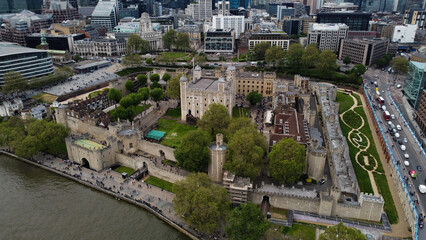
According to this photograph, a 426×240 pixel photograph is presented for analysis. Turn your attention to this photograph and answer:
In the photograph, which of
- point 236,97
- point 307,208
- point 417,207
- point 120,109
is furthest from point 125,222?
point 236,97

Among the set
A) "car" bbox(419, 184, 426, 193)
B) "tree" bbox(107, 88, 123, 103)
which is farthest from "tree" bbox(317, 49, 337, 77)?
"tree" bbox(107, 88, 123, 103)

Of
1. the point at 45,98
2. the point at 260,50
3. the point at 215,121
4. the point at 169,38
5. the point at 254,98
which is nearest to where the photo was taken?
the point at 215,121

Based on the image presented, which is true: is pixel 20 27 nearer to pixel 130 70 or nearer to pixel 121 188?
pixel 130 70

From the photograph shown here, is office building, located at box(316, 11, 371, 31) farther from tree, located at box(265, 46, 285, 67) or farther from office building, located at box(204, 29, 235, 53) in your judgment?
tree, located at box(265, 46, 285, 67)

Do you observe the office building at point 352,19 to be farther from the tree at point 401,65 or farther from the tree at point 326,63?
the tree at point 326,63

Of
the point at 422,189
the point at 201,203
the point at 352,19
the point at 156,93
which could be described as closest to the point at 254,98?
the point at 156,93

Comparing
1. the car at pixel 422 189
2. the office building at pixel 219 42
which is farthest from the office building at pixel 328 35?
the car at pixel 422 189
